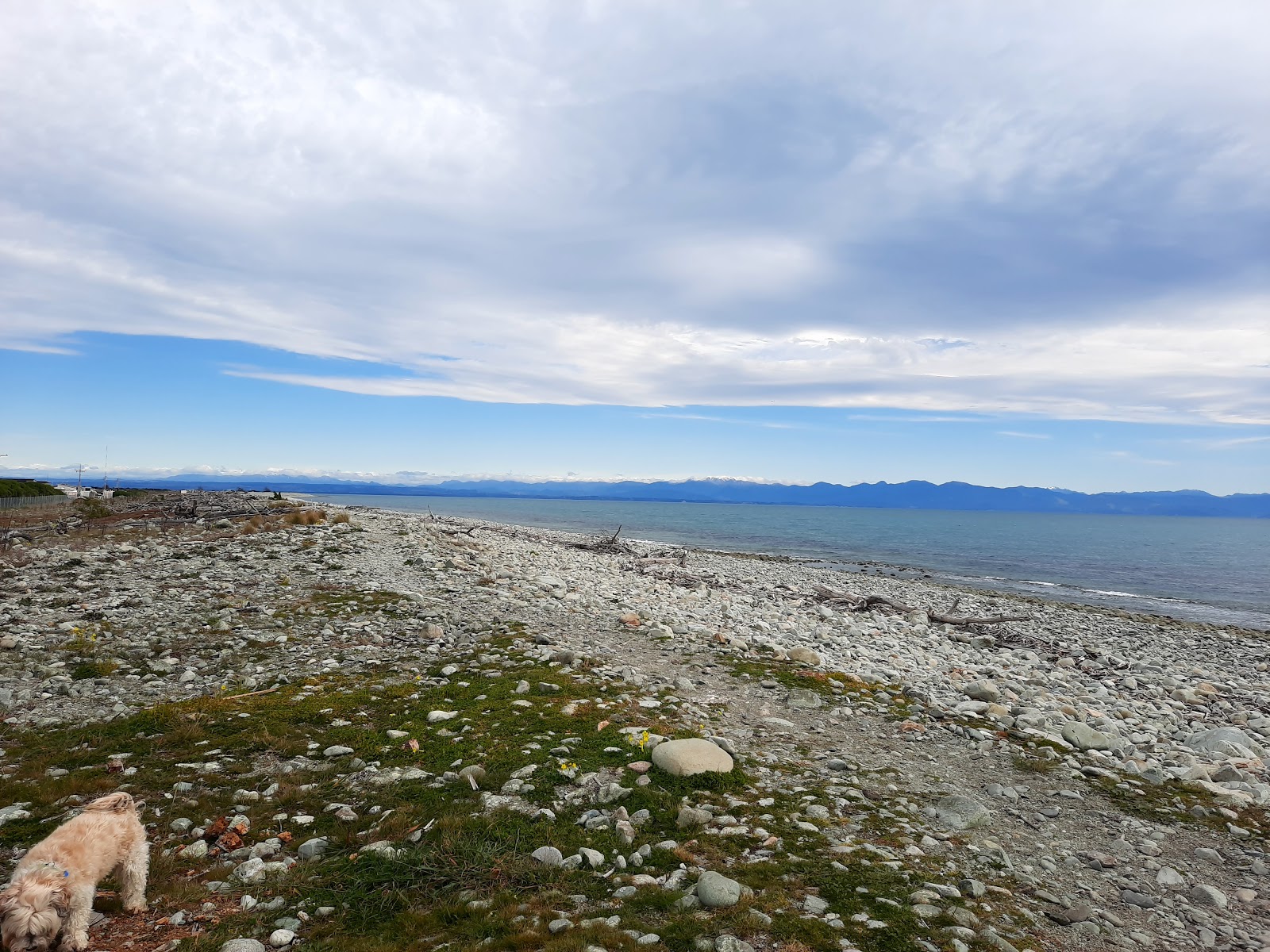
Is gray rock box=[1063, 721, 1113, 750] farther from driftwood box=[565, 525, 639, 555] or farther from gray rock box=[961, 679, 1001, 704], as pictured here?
driftwood box=[565, 525, 639, 555]

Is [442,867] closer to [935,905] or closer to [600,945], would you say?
[600,945]

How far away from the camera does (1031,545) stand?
94.4 meters

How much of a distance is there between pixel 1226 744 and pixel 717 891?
39.0ft

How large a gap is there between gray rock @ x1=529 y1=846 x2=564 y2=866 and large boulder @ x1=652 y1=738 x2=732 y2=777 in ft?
7.40

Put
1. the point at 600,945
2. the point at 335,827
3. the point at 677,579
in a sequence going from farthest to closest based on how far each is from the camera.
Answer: the point at 677,579, the point at 335,827, the point at 600,945

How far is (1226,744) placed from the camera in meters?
11.7

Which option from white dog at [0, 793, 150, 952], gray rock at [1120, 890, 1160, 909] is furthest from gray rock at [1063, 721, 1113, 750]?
white dog at [0, 793, 150, 952]

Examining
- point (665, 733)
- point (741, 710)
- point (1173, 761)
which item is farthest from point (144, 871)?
point (1173, 761)

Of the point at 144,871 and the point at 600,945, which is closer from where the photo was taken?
the point at 600,945

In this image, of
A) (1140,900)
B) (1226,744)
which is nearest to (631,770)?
(1140,900)

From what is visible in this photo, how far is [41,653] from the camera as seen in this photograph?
1300 cm

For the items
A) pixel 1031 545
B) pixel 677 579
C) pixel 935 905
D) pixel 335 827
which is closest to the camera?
pixel 935 905

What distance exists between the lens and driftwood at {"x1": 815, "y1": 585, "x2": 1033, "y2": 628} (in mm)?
27828

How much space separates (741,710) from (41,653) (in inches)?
553
